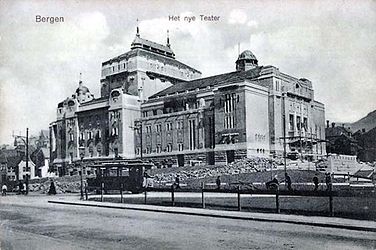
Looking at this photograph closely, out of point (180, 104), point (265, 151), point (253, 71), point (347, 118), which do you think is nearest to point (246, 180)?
point (265, 151)

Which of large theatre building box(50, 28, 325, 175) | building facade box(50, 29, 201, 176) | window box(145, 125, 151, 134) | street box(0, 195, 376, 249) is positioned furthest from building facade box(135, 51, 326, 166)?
street box(0, 195, 376, 249)

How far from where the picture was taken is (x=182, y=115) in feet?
181

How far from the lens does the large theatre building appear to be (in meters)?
47.0

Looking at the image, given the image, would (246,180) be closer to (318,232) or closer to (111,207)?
A: (111,207)

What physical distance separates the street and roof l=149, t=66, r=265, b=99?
37.3 metres

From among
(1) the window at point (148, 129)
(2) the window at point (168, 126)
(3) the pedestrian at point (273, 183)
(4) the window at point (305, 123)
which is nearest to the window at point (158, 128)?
(2) the window at point (168, 126)

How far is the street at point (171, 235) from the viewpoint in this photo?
917 cm

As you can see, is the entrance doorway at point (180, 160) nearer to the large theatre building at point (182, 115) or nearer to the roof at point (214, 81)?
the large theatre building at point (182, 115)

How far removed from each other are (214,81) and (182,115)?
587cm

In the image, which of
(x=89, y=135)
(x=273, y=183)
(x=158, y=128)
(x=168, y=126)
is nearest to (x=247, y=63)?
(x=168, y=126)

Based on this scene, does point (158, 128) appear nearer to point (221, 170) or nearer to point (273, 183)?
point (221, 170)

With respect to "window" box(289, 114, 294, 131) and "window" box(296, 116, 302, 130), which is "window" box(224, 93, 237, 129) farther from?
"window" box(296, 116, 302, 130)

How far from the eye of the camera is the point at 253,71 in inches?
2009

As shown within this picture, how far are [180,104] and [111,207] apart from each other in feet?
128
